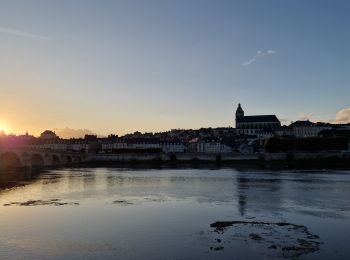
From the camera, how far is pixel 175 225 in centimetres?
2503

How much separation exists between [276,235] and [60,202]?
18893 millimetres

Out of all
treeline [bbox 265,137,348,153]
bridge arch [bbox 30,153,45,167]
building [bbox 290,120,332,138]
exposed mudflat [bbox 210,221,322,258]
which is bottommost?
exposed mudflat [bbox 210,221,322,258]

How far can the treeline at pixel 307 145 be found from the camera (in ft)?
384

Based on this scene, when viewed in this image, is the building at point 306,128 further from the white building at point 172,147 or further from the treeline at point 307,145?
the treeline at point 307,145

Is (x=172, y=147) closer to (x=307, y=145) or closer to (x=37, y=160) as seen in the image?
(x=307, y=145)

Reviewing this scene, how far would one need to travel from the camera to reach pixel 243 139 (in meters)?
172

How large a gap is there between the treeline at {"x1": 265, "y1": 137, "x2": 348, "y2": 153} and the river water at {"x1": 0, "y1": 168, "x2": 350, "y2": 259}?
253 ft

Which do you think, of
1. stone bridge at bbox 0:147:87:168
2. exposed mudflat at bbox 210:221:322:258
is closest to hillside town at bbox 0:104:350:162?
stone bridge at bbox 0:147:87:168

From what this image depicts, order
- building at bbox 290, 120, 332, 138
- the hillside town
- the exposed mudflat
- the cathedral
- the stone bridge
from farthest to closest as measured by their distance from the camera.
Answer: the cathedral, building at bbox 290, 120, 332, 138, the hillside town, the stone bridge, the exposed mudflat

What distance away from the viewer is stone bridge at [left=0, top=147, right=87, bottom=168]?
85156mm

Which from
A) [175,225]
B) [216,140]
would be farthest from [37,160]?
[175,225]

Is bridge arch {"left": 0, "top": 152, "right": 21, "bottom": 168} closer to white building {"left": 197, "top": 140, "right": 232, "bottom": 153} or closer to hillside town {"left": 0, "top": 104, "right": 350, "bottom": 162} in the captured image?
hillside town {"left": 0, "top": 104, "right": 350, "bottom": 162}

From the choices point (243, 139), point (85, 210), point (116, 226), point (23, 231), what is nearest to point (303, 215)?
point (116, 226)

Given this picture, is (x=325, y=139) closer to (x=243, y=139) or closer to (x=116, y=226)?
(x=243, y=139)
